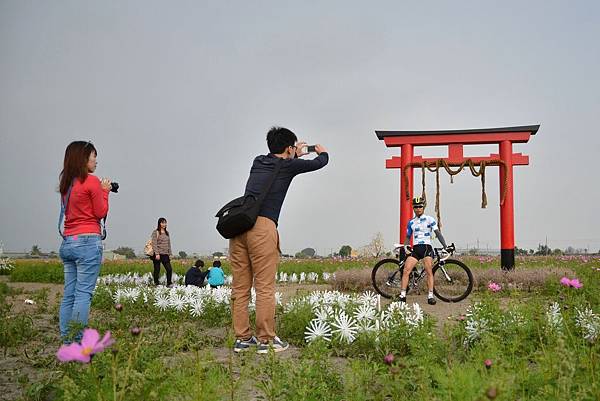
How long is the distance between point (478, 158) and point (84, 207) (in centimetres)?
862

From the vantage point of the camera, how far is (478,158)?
11.1m

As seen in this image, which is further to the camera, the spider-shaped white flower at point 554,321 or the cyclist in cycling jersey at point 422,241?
the cyclist in cycling jersey at point 422,241

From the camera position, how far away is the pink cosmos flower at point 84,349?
161cm

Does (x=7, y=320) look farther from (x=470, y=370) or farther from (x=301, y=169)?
(x=470, y=370)

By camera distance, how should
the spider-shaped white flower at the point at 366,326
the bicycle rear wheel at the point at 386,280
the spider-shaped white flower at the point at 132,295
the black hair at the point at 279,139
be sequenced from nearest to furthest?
the spider-shaped white flower at the point at 366,326, the black hair at the point at 279,139, the spider-shaped white flower at the point at 132,295, the bicycle rear wheel at the point at 386,280

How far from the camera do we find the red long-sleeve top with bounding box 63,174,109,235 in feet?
14.7

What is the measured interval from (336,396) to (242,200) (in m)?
2.07

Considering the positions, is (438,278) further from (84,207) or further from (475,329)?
(84,207)

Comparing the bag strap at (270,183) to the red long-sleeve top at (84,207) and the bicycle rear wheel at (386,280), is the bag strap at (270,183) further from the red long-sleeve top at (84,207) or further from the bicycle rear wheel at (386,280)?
the bicycle rear wheel at (386,280)

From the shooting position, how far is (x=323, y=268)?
51.2ft

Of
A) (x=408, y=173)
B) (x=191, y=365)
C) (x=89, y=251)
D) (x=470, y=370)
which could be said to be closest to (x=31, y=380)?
(x=89, y=251)

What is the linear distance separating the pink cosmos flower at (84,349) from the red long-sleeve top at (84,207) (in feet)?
9.76

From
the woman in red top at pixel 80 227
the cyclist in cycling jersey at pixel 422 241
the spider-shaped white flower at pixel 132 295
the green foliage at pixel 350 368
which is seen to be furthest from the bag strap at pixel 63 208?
the cyclist in cycling jersey at pixel 422 241

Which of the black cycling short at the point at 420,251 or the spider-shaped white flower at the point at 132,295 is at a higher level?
the black cycling short at the point at 420,251
